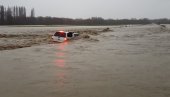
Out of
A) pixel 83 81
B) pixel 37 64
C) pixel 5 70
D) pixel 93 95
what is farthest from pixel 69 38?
pixel 93 95

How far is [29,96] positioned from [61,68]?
521cm

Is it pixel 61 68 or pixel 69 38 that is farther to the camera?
pixel 69 38

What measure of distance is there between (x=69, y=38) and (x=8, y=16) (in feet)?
298

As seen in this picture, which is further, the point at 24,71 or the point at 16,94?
the point at 24,71

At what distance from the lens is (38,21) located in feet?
430

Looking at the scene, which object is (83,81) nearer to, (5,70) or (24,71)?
(24,71)

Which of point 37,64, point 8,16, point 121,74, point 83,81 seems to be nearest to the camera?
A: point 83,81

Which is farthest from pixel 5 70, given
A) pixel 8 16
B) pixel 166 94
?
pixel 8 16

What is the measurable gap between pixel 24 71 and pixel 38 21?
12038 cm

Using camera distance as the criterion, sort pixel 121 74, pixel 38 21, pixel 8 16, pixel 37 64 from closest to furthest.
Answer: pixel 121 74 → pixel 37 64 → pixel 8 16 → pixel 38 21

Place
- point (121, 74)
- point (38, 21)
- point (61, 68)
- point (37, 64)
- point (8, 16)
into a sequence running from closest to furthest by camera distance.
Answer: point (121, 74) < point (61, 68) < point (37, 64) < point (8, 16) < point (38, 21)

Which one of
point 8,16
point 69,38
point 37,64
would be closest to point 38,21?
point 8,16

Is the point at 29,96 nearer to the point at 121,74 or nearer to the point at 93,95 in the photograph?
the point at 93,95

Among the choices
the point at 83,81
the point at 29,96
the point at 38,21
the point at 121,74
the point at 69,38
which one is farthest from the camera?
the point at 38,21
